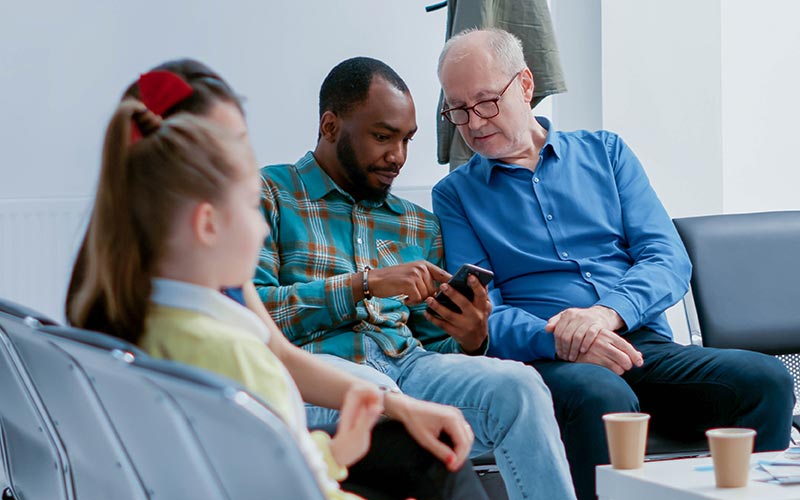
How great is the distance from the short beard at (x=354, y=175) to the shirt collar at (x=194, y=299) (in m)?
1.28

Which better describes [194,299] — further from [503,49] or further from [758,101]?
[758,101]

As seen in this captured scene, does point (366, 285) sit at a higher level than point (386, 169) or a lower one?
lower

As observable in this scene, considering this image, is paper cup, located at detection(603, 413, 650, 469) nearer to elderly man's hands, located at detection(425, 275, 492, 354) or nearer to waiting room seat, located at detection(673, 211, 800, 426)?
elderly man's hands, located at detection(425, 275, 492, 354)

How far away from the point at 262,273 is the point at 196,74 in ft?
2.87

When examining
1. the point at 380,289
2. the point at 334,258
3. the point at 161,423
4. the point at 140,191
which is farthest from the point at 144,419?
the point at 334,258

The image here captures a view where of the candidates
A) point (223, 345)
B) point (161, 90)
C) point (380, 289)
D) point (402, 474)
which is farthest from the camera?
point (380, 289)

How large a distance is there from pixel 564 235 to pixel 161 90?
144cm

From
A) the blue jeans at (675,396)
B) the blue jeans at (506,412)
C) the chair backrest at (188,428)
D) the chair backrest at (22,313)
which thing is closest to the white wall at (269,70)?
the blue jeans at (675,396)

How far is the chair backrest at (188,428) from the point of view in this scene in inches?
30.8

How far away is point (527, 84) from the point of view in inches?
102

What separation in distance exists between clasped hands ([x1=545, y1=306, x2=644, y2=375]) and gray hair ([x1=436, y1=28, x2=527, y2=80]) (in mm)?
670

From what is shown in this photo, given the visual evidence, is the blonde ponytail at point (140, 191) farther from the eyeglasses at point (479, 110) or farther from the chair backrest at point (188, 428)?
the eyeglasses at point (479, 110)

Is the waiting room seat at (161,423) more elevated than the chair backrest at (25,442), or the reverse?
the waiting room seat at (161,423)

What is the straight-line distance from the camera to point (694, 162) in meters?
3.43
